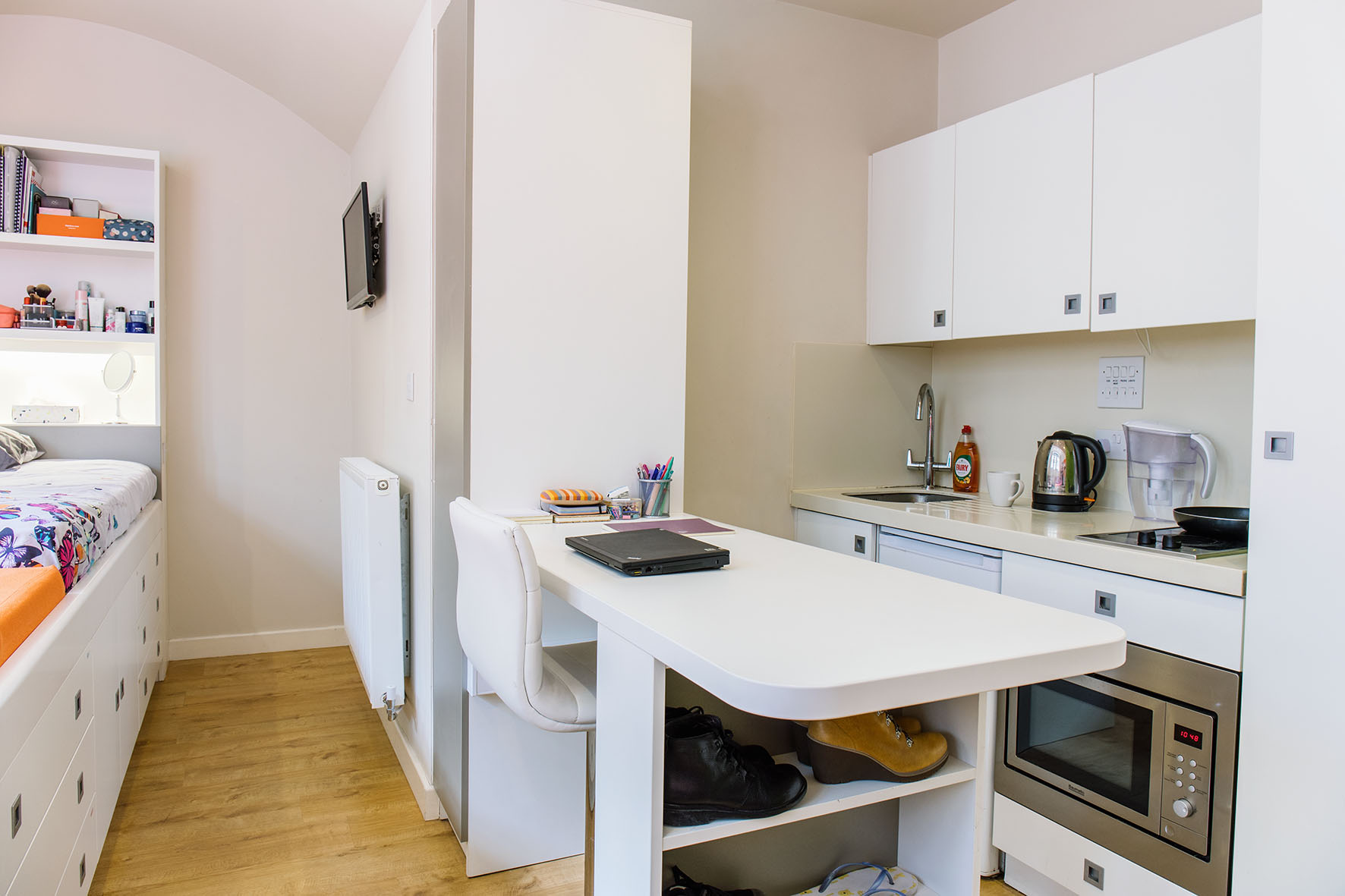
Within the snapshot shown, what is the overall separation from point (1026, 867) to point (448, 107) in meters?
2.37

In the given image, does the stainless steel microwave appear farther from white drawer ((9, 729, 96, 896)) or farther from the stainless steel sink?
white drawer ((9, 729, 96, 896))

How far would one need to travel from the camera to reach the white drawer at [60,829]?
1.34 metres

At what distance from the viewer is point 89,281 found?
11.2 ft

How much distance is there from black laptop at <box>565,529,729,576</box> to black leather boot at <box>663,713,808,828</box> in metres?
0.28

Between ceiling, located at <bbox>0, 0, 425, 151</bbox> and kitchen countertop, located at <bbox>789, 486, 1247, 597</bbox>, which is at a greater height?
ceiling, located at <bbox>0, 0, 425, 151</bbox>

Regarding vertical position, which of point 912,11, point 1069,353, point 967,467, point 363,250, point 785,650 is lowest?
point 785,650

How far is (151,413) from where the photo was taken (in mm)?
3561

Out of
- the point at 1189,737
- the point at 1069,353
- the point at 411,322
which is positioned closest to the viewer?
the point at 1189,737

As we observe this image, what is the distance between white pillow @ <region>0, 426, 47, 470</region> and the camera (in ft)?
9.20

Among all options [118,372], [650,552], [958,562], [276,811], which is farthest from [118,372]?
[958,562]

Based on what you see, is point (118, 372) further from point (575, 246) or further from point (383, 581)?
point (575, 246)

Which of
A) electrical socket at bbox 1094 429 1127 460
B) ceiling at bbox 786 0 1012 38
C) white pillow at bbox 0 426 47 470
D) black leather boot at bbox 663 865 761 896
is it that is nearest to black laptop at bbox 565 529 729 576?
black leather boot at bbox 663 865 761 896

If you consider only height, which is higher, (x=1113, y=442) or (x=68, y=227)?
(x=68, y=227)

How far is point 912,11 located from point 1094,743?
93.9 inches
